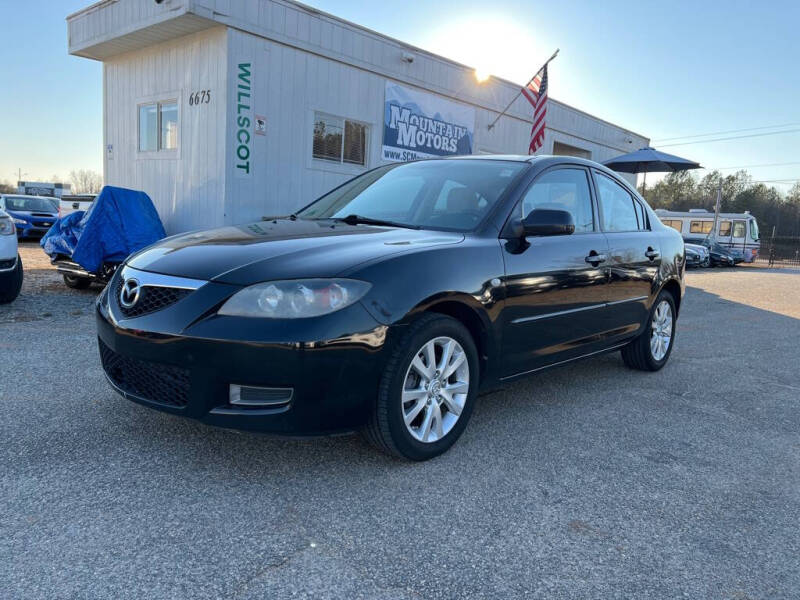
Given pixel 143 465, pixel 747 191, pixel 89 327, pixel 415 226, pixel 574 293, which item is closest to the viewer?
pixel 143 465

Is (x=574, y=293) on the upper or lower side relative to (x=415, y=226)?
lower

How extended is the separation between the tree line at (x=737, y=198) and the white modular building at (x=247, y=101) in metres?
53.6

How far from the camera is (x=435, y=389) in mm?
2949

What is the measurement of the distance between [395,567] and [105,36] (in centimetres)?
1028

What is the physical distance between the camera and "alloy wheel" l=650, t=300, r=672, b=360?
5068 mm

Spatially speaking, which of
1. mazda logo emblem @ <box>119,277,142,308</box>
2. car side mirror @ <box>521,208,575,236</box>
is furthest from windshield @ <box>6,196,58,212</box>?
car side mirror @ <box>521,208,575,236</box>


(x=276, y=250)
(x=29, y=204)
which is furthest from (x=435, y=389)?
(x=29, y=204)

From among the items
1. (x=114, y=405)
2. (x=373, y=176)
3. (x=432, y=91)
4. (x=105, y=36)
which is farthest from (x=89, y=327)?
(x=432, y=91)

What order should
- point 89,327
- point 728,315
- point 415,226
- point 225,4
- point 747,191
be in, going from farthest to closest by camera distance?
point 747,191, point 728,315, point 225,4, point 89,327, point 415,226

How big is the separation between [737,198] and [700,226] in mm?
40790

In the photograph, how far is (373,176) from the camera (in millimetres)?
4387

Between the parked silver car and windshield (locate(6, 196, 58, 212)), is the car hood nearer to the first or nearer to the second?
the parked silver car

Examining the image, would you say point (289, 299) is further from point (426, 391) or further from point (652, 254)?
point (652, 254)

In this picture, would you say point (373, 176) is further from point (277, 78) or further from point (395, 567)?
point (277, 78)
